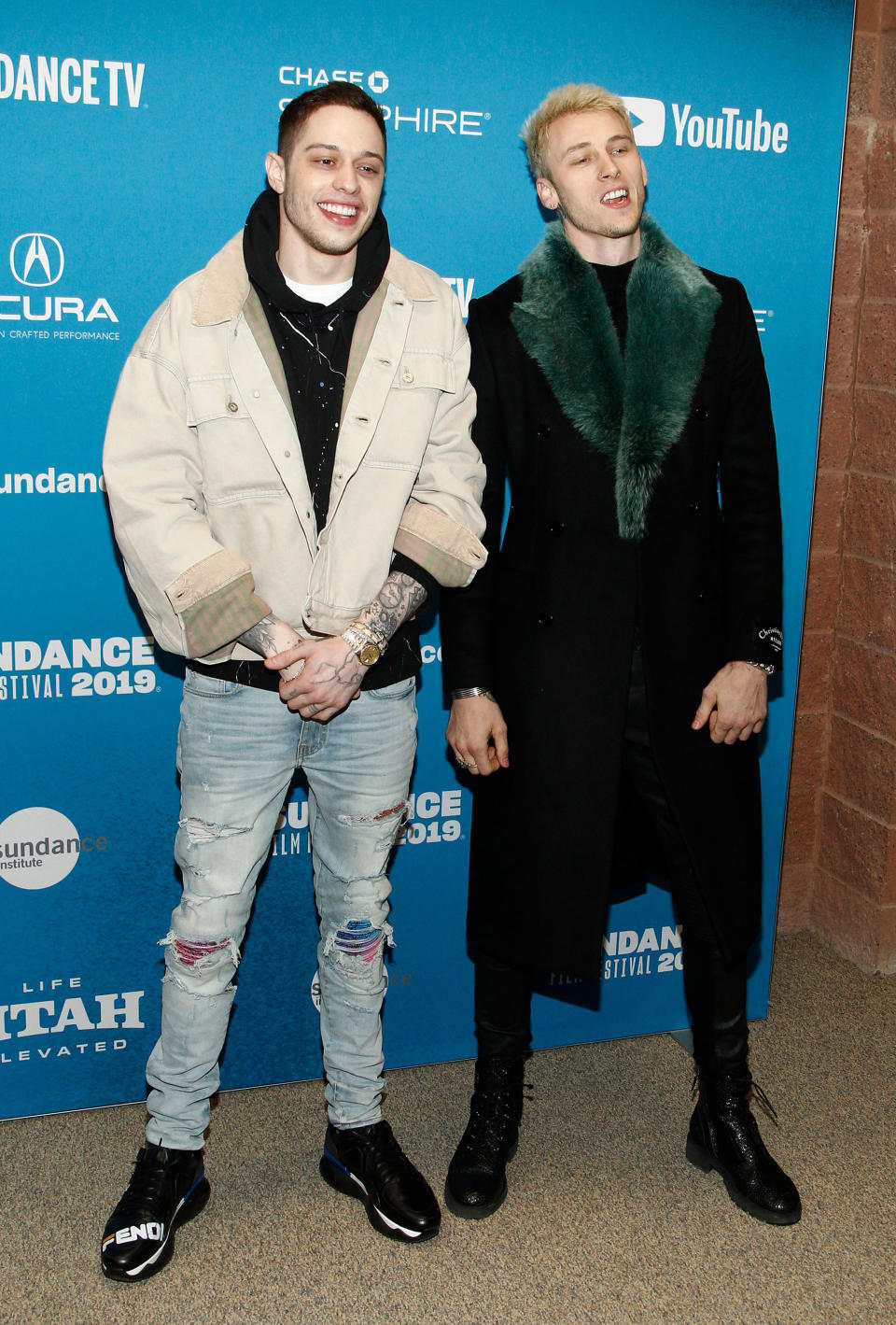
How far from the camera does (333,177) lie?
76.9 inches

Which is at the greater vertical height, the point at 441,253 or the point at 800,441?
the point at 441,253

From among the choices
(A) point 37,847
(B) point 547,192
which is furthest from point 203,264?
(A) point 37,847

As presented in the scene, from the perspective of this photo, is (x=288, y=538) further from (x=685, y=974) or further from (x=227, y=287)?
(x=685, y=974)

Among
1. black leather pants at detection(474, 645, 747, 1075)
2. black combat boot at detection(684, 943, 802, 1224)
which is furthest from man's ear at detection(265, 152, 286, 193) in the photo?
black combat boot at detection(684, 943, 802, 1224)

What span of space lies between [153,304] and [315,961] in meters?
1.45

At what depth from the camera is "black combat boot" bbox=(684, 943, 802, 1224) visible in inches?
93.1

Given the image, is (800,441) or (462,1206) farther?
(800,441)

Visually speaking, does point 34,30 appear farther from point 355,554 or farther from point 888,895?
point 888,895

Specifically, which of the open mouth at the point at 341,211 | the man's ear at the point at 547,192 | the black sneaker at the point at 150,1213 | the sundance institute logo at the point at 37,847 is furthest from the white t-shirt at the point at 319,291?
the black sneaker at the point at 150,1213

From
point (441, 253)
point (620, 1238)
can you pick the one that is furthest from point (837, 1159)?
A: point (441, 253)

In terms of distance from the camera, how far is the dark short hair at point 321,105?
195cm

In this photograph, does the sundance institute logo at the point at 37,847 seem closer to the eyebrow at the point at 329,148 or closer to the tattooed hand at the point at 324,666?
the tattooed hand at the point at 324,666

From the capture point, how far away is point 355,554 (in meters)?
2.03

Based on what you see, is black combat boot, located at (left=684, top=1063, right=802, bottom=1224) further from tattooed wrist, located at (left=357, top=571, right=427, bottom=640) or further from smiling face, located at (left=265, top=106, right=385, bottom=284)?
smiling face, located at (left=265, top=106, right=385, bottom=284)
